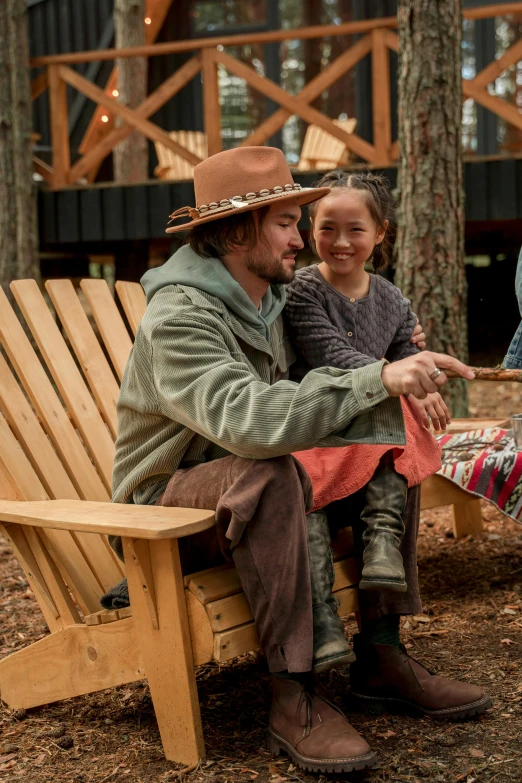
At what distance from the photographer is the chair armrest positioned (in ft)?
7.10

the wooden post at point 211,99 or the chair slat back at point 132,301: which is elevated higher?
the wooden post at point 211,99

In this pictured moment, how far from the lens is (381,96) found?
8453mm

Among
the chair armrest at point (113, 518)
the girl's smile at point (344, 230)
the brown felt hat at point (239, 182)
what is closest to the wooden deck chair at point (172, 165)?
the girl's smile at point (344, 230)

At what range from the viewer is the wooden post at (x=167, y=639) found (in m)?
2.35

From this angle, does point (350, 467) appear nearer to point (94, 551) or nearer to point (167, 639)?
point (167, 639)

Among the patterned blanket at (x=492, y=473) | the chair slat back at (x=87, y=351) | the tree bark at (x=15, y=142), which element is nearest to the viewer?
the chair slat back at (x=87, y=351)

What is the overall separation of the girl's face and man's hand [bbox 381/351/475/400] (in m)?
0.93

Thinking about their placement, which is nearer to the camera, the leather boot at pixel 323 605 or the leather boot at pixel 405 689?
the leather boot at pixel 323 605

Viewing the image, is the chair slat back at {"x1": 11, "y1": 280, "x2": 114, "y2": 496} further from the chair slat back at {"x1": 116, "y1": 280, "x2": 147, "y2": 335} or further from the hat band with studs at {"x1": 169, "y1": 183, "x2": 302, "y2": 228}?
the hat band with studs at {"x1": 169, "y1": 183, "x2": 302, "y2": 228}

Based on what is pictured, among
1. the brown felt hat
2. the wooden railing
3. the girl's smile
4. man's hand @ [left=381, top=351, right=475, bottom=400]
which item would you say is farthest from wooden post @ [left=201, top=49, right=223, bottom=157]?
man's hand @ [left=381, top=351, right=475, bottom=400]

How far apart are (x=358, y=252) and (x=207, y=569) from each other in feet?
3.75

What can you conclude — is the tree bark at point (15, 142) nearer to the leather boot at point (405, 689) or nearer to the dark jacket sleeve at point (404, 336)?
the dark jacket sleeve at point (404, 336)

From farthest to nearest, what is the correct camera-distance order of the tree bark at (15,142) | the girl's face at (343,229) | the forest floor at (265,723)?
the tree bark at (15,142) < the girl's face at (343,229) < the forest floor at (265,723)

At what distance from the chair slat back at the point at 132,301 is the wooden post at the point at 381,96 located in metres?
5.15
